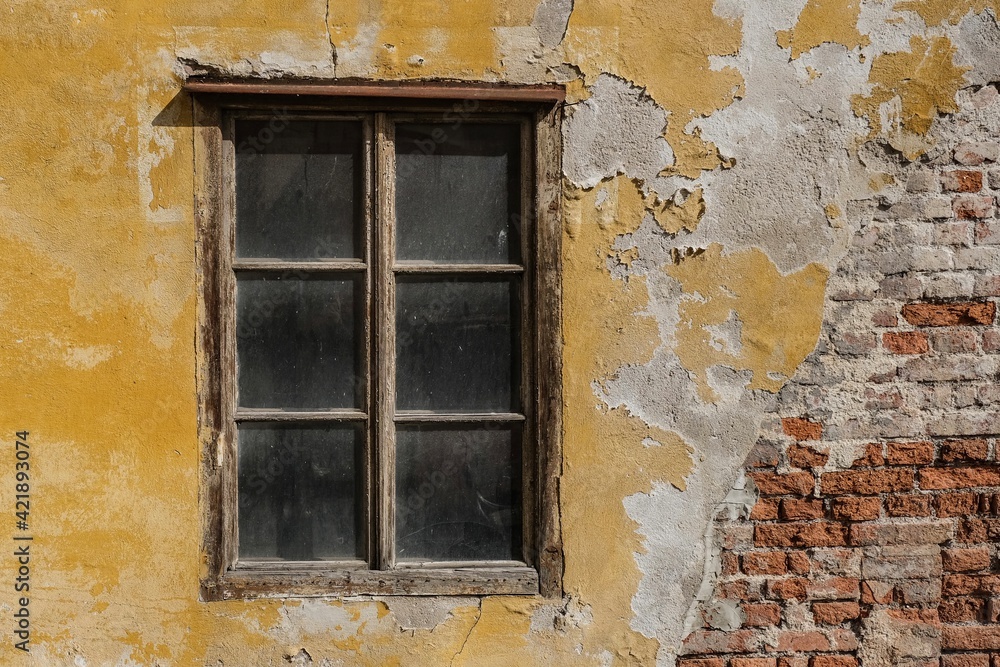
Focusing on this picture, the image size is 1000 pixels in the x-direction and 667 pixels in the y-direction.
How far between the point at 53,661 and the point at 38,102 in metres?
1.66

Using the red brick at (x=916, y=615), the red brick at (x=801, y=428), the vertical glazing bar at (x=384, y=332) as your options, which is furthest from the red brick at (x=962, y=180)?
the vertical glazing bar at (x=384, y=332)

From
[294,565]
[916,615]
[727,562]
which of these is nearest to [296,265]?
[294,565]

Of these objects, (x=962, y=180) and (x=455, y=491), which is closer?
(x=962, y=180)

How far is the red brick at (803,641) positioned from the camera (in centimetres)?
224

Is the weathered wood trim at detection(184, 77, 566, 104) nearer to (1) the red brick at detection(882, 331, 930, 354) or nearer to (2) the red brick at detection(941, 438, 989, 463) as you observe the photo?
(1) the red brick at detection(882, 331, 930, 354)

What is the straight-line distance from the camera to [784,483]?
223 centimetres

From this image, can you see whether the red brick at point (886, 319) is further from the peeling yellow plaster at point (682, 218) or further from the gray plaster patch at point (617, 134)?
the gray plaster patch at point (617, 134)

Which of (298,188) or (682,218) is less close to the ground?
(298,188)

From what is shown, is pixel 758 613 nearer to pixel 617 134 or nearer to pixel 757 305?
pixel 757 305

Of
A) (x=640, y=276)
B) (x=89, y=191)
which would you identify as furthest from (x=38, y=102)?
(x=640, y=276)

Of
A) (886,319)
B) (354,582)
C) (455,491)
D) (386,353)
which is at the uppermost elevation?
(886,319)

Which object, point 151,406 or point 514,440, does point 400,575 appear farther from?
point 151,406

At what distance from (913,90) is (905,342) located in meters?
0.75

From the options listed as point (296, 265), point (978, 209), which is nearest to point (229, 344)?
point (296, 265)
